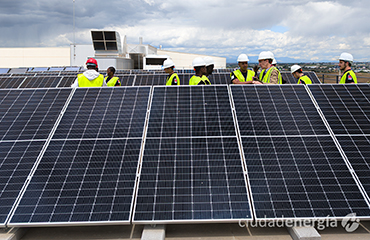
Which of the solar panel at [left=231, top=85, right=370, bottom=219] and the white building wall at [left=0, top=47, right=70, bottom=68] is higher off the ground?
the white building wall at [left=0, top=47, right=70, bottom=68]

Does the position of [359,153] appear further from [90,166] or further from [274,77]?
[90,166]

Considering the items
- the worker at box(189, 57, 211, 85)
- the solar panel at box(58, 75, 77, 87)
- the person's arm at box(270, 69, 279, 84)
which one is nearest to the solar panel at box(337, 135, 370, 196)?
the person's arm at box(270, 69, 279, 84)

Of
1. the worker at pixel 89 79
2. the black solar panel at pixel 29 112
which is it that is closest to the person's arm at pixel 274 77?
the worker at pixel 89 79

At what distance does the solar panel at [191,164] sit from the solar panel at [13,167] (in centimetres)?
204

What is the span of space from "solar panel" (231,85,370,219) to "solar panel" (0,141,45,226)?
12.7ft

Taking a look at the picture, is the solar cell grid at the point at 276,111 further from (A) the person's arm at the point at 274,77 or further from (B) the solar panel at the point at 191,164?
(A) the person's arm at the point at 274,77

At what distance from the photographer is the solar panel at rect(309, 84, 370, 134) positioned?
5215 millimetres

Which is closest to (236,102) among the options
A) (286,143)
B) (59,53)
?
(286,143)

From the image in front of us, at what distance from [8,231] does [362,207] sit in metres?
5.56

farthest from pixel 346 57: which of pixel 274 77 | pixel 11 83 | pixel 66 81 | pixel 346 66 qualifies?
pixel 11 83

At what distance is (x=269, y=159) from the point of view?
460 centimetres

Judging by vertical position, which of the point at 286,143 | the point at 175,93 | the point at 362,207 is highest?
the point at 175,93

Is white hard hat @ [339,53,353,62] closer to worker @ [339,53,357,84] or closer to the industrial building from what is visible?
worker @ [339,53,357,84]

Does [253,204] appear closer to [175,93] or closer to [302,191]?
[302,191]
